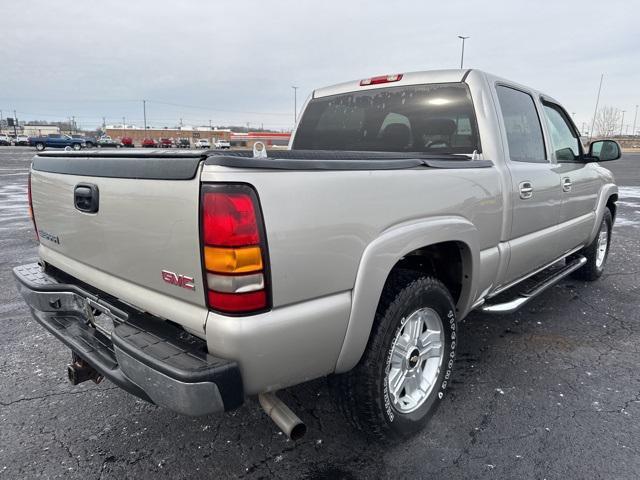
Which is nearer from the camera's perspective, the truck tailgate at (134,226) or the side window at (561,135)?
the truck tailgate at (134,226)

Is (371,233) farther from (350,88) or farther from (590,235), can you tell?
(590,235)

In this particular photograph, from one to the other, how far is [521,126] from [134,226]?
286 centimetres

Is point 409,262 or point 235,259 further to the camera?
point 409,262

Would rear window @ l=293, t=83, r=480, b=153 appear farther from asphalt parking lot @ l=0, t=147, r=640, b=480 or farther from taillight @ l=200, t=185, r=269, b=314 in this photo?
taillight @ l=200, t=185, r=269, b=314

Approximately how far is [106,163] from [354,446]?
5.99 feet

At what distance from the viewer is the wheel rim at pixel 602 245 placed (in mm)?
5141

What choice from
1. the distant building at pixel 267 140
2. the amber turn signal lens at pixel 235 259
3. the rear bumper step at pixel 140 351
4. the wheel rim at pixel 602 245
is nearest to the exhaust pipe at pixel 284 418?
the rear bumper step at pixel 140 351

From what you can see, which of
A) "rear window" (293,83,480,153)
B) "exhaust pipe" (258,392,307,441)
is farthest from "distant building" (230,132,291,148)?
"exhaust pipe" (258,392,307,441)

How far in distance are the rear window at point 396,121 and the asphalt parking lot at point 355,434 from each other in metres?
1.58

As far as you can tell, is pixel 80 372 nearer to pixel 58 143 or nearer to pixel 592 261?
pixel 592 261

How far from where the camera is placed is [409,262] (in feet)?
8.91

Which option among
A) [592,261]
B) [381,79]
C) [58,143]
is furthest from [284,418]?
[58,143]

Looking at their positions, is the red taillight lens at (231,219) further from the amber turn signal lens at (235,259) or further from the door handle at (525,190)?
the door handle at (525,190)

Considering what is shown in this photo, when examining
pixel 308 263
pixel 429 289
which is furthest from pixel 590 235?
pixel 308 263
